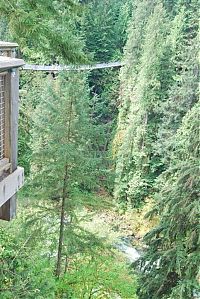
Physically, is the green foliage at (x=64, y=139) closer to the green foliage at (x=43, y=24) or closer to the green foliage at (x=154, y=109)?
the green foliage at (x=43, y=24)

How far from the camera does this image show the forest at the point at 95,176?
179 inches

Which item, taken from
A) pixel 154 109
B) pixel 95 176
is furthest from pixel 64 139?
pixel 154 109

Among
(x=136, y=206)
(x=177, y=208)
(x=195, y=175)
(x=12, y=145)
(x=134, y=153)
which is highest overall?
(x=12, y=145)

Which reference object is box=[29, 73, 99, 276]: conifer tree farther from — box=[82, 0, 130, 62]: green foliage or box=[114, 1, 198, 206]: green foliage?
box=[82, 0, 130, 62]: green foliage

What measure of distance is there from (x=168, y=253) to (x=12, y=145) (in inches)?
203

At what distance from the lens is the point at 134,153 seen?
67.4 feet

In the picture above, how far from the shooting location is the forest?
14.9ft

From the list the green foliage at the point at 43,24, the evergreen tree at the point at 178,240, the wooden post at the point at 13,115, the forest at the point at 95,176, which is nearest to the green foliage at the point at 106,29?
the forest at the point at 95,176

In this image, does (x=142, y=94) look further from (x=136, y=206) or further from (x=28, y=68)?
(x=28, y=68)

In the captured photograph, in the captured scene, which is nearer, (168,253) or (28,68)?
(168,253)

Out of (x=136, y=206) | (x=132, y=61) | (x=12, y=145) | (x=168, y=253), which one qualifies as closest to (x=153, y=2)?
(x=132, y=61)

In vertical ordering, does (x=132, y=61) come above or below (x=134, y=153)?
above

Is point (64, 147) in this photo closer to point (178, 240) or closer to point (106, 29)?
point (178, 240)

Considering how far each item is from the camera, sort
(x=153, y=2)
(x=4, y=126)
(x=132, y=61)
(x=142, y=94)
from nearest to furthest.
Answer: (x=4, y=126)
(x=142, y=94)
(x=132, y=61)
(x=153, y=2)
